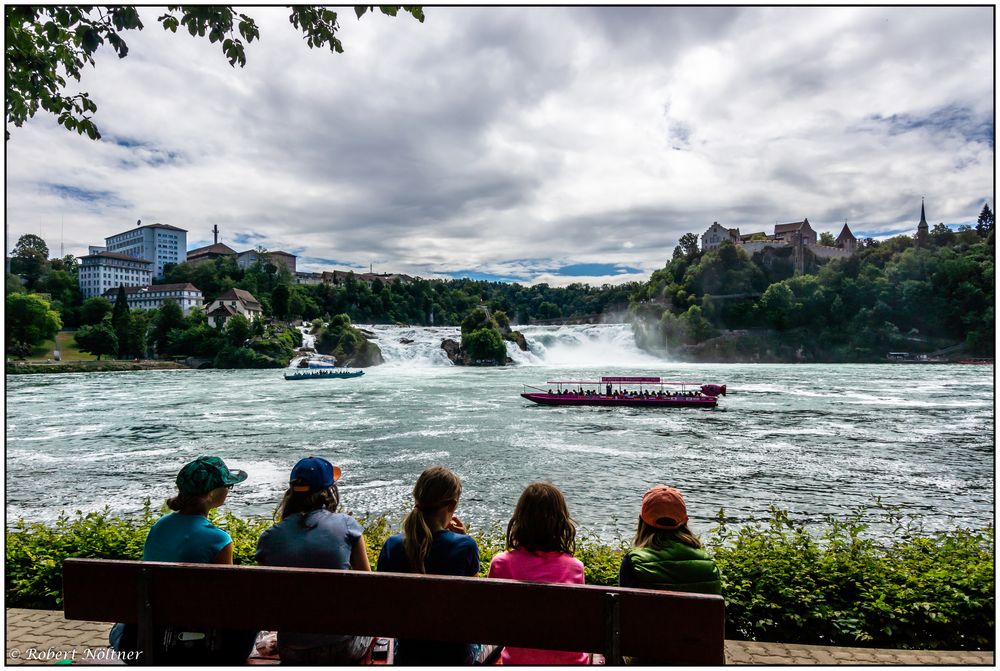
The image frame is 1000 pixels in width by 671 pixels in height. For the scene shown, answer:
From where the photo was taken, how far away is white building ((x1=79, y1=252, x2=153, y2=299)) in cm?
11819

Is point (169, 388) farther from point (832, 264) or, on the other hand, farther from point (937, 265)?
point (832, 264)

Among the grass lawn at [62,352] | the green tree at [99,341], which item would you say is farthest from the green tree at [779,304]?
the grass lawn at [62,352]

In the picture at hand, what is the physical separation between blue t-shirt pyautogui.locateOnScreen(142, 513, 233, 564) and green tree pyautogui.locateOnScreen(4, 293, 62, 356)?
271ft

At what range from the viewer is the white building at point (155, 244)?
447ft

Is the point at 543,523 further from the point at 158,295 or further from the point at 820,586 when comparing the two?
the point at 158,295

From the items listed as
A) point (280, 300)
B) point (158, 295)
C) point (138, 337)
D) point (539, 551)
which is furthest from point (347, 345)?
point (539, 551)

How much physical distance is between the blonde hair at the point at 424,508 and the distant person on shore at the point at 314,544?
318 mm

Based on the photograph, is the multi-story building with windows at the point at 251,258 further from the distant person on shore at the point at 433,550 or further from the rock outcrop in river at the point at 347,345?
the distant person on shore at the point at 433,550

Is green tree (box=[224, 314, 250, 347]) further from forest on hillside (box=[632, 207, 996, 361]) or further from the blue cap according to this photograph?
the blue cap

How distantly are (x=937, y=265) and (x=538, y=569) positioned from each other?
10647 centimetres

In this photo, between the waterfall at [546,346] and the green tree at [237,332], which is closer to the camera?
the green tree at [237,332]

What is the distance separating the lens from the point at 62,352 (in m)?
79.1

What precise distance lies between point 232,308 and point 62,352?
2554cm

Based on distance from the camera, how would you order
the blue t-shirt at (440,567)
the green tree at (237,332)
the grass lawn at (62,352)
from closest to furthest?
the blue t-shirt at (440,567)
the grass lawn at (62,352)
the green tree at (237,332)
